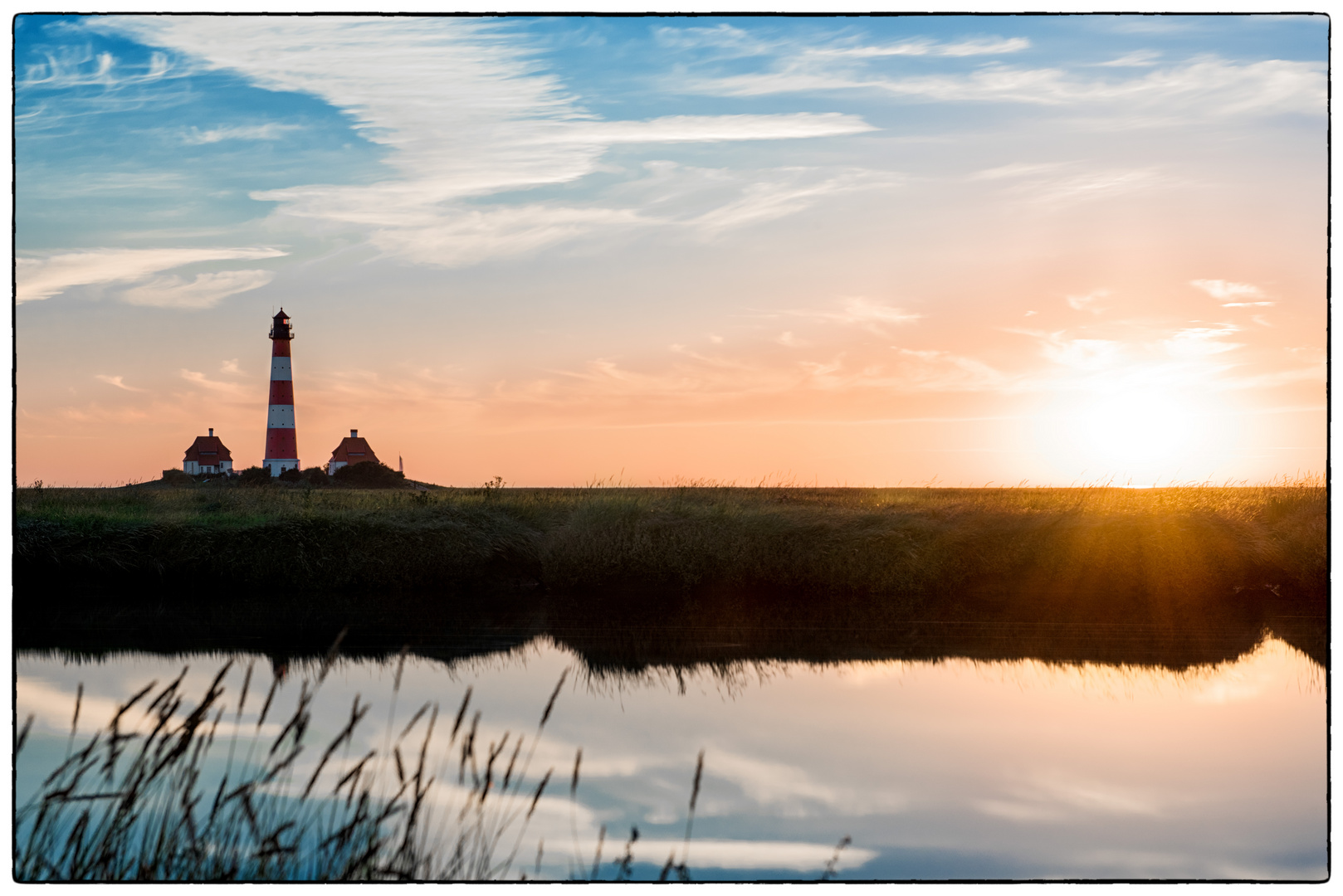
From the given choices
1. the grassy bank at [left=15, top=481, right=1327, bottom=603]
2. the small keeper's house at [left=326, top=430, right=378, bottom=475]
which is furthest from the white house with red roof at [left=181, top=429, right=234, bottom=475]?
the grassy bank at [left=15, top=481, right=1327, bottom=603]

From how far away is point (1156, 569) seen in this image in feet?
48.4

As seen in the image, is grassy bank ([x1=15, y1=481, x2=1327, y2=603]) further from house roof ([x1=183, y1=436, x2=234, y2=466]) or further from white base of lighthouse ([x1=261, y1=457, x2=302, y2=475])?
house roof ([x1=183, y1=436, x2=234, y2=466])

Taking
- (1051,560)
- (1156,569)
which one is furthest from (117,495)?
(1156,569)

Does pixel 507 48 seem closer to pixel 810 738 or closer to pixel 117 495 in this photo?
pixel 810 738

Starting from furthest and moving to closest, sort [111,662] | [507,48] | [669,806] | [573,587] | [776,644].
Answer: [573,587] < [776,644] < [111,662] < [669,806] < [507,48]

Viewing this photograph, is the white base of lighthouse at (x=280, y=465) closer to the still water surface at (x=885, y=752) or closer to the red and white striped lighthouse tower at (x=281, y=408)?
the red and white striped lighthouse tower at (x=281, y=408)

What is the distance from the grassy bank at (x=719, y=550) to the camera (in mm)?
14945

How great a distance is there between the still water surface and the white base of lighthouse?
31.2 meters

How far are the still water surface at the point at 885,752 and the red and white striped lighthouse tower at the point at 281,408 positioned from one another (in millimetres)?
31888

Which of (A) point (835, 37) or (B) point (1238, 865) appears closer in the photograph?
(B) point (1238, 865)

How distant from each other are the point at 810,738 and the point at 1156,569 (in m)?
8.74

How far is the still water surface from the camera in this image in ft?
18.1

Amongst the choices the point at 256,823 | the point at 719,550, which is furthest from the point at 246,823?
the point at 719,550
